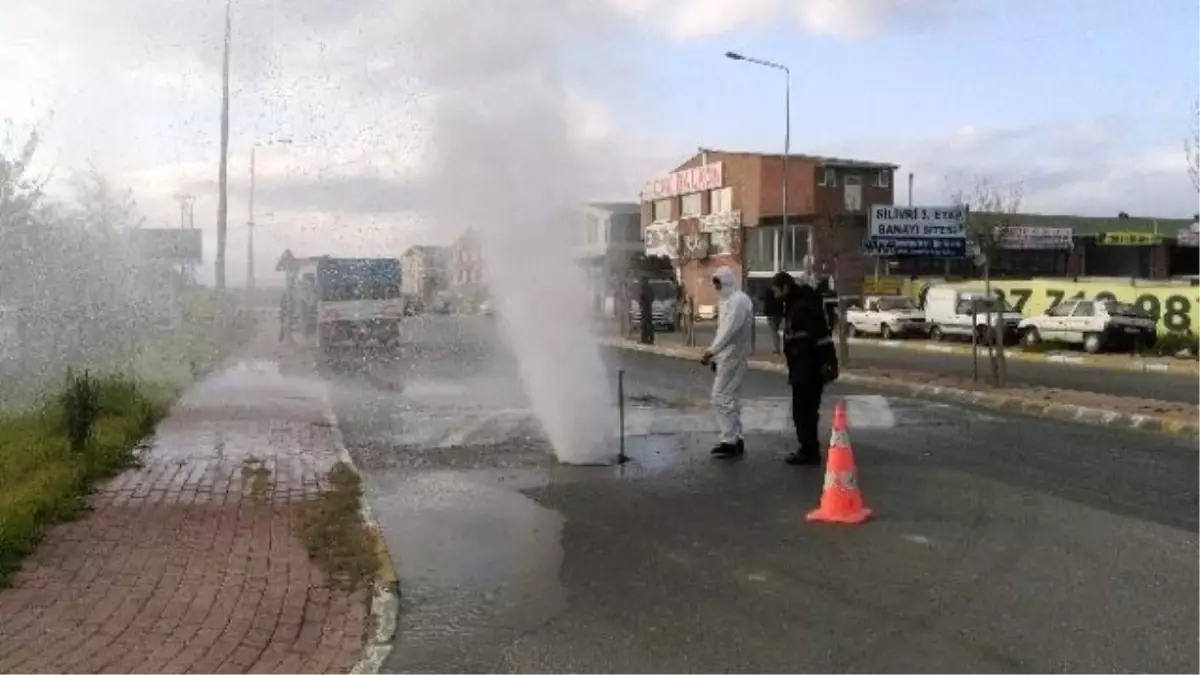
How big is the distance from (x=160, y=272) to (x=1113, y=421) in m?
14.5

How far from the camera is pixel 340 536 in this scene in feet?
24.2

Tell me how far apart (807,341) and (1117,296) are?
23.5 meters

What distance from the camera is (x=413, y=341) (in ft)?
108

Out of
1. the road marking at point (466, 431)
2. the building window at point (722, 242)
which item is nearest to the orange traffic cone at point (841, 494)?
the road marking at point (466, 431)

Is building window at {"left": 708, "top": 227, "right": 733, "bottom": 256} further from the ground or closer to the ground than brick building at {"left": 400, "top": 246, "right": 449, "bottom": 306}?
further from the ground

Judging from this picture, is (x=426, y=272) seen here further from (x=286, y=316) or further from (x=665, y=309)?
(x=665, y=309)

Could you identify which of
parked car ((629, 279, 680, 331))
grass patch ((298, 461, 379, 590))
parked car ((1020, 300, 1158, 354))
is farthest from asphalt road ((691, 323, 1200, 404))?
grass patch ((298, 461, 379, 590))

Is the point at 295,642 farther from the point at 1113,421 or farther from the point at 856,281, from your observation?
the point at 856,281

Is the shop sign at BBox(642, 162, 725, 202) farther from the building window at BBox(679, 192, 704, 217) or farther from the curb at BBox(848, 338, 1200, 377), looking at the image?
the curb at BBox(848, 338, 1200, 377)

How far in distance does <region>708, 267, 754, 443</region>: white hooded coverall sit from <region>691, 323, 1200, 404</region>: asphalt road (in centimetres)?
906

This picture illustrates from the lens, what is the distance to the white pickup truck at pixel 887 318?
3731 cm

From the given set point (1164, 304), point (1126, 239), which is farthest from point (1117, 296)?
point (1126, 239)

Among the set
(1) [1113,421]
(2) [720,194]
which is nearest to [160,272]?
(1) [1113,421]

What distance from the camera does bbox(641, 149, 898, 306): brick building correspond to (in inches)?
2002
